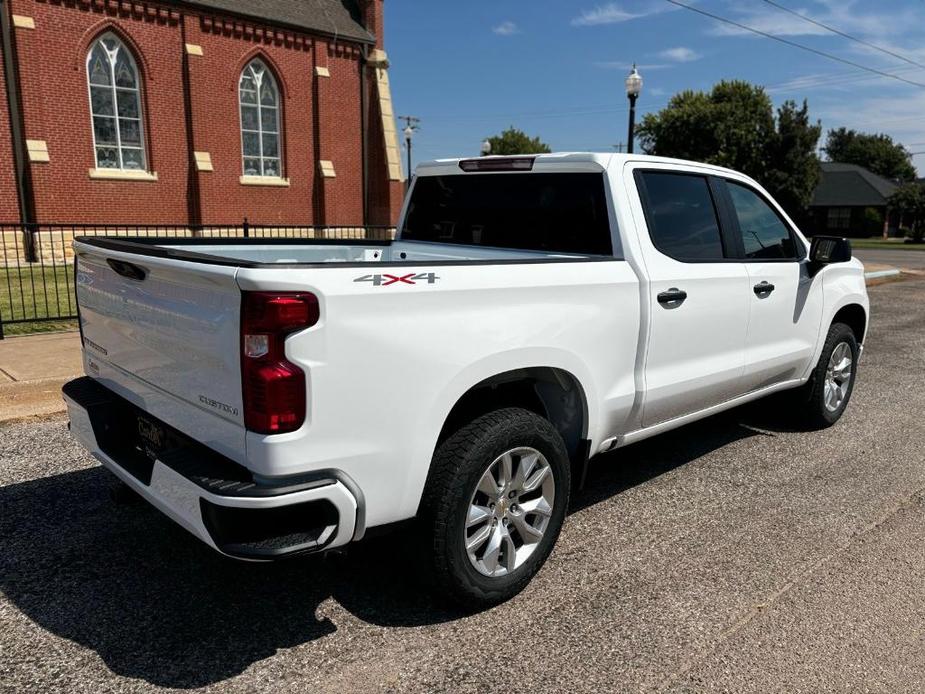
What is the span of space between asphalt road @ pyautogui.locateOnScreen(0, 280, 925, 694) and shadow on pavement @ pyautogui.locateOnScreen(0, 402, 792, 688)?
0.01 metres

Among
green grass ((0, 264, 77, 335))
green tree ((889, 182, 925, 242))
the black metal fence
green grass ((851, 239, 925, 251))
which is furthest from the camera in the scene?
green tree ((889, 182, 925, 242))

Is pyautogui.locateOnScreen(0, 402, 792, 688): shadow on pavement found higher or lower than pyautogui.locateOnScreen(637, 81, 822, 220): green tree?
lower

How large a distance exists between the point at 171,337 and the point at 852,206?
67.8m

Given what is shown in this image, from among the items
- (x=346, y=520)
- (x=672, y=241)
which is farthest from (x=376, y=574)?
(x=672, y=241)

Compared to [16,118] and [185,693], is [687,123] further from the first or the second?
[185,693]

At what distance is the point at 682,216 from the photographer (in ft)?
13.9

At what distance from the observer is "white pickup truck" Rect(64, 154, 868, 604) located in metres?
2.47

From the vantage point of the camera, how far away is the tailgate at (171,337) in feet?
8.28

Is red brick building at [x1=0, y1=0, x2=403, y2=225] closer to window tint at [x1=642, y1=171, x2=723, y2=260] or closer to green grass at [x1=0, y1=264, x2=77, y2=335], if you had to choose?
green grass at [x1=0, y1=264, x2=77, y2=335]

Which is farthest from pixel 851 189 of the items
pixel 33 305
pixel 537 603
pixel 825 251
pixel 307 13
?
pixel 537 603

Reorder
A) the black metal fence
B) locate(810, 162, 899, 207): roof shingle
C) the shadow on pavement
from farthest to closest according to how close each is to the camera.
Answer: locate(810, 162, 899, 207): roof shingle, the black metal fence, the shadow on pavement

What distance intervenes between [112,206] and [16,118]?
2989mm

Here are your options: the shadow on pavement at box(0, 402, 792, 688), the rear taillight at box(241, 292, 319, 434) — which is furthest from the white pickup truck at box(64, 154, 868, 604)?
the shadow on pavement at box(0, 402, 792, 688)

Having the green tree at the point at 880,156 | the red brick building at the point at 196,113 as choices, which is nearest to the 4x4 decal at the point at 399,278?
the red brick building at the point at 196,113
